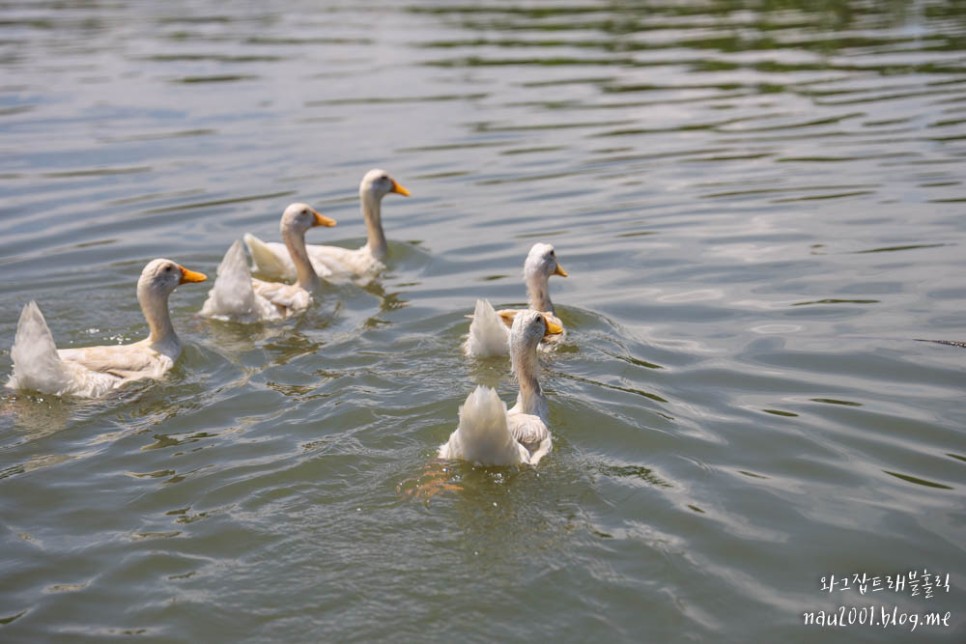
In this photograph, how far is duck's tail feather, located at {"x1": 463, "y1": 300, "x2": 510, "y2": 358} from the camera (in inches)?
308

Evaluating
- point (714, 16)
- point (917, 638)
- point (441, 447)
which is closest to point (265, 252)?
point (441, 447)

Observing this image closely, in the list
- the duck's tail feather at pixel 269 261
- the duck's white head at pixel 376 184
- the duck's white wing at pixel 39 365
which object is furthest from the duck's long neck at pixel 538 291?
the duck's white wing at pixel 39 365

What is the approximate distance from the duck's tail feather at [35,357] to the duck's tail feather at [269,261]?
350 cm

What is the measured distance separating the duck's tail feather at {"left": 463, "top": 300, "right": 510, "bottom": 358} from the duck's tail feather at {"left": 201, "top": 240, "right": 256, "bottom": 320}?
7.25ft

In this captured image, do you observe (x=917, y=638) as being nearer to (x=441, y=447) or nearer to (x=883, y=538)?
(x=883, y=538)

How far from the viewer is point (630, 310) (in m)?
9.28

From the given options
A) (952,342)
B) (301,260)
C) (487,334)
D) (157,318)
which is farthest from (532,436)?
(301,260)

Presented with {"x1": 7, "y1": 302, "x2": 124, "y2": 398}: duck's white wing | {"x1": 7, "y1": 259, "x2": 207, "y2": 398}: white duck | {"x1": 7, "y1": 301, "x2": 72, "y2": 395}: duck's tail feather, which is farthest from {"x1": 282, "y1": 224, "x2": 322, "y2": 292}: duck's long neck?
{"x1": 7, "y1": 301, "x2": 72, "y2": 395}: duck's tail feather

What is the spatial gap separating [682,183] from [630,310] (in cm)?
430

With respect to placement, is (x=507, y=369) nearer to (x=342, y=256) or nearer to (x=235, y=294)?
(x=235, y=294)

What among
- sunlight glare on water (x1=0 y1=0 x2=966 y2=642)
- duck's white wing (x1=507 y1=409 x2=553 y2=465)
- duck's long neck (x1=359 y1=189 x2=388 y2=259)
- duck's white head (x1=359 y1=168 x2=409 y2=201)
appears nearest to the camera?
sunlight glare on water (x1=0 y1=0 x2=966 y2=642)

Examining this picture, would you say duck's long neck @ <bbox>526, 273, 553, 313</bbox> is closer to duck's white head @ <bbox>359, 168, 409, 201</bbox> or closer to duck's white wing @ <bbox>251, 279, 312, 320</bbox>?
duck's white wing @ <bbox>251, 279, 312, 320</bbox>

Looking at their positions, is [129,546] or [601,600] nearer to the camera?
[601,600]

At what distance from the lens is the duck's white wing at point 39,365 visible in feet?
24.0
